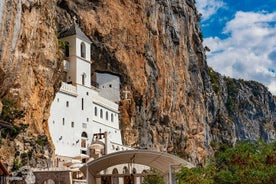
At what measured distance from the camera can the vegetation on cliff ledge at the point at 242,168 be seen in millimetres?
22875

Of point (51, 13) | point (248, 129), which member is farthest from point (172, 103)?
A: point (248, 129)

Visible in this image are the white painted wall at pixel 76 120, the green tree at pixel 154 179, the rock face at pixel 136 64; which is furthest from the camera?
the white painted wall at pixel 76 120

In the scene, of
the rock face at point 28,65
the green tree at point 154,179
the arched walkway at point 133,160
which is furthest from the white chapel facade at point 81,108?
the arched walkway at point 133,160

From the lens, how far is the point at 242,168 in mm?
24406

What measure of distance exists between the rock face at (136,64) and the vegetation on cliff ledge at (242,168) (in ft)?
53.7

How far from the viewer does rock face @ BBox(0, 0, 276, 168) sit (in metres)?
39.2

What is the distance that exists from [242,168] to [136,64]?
4037 cm

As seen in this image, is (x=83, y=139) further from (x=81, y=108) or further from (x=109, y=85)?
(x=109, y=85)

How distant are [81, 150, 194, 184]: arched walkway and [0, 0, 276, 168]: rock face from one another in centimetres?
930

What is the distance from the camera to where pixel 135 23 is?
64750mm

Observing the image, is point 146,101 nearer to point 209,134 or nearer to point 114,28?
point 114,28

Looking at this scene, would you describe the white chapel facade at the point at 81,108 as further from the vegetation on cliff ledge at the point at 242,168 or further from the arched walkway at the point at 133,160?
the vegetation on cliff ledge at the point at 242,168

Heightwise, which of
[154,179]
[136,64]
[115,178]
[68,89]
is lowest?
[154,179]

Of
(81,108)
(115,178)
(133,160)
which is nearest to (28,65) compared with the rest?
(115,178)
